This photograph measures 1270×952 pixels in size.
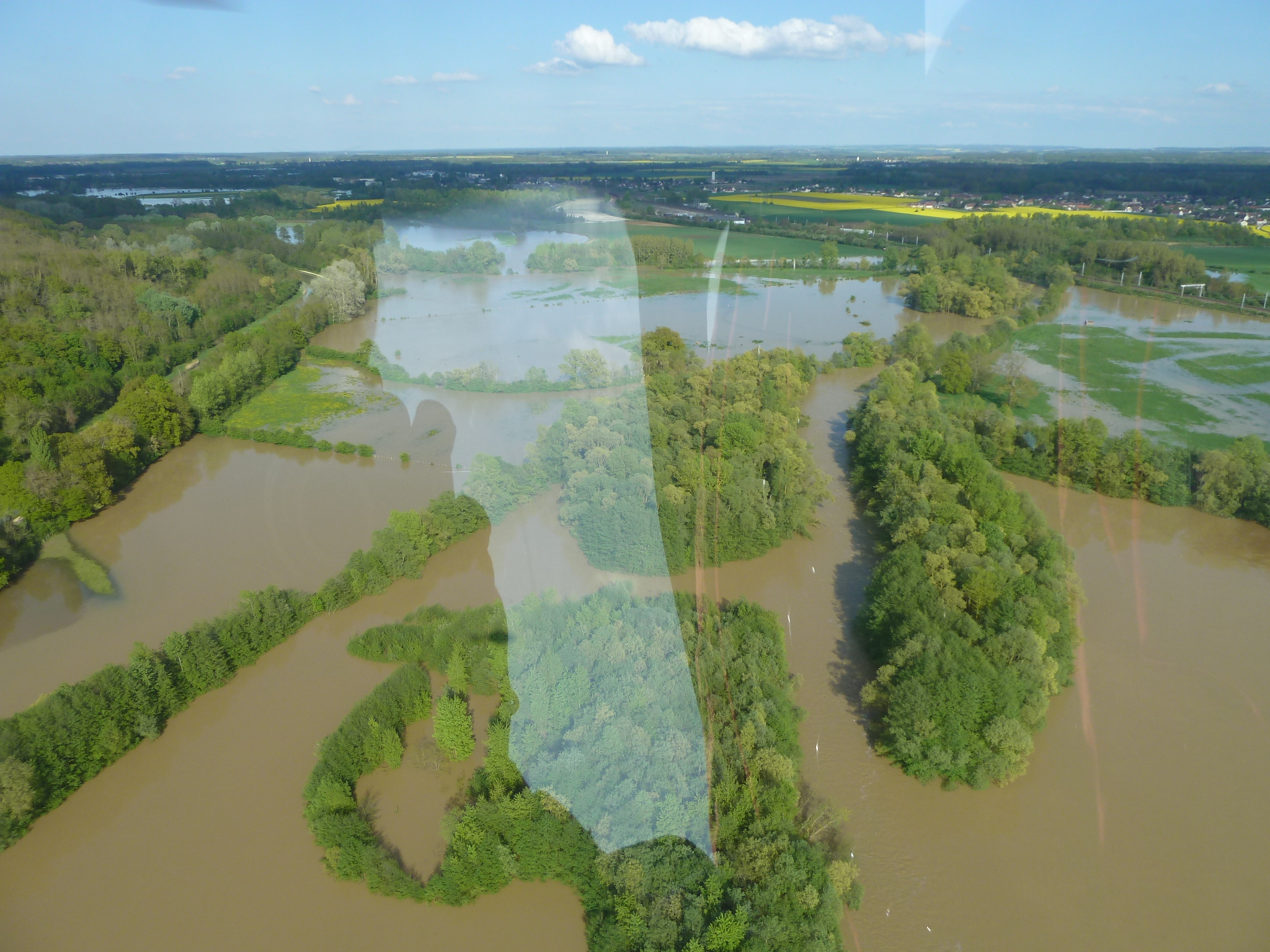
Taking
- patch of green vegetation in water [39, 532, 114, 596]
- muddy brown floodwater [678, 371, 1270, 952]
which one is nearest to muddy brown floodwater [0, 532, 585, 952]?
muddy brown floodwater [678, 371, 1270, 952]

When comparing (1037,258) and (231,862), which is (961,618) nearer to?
(231,862)

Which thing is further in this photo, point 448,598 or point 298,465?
point 298,465

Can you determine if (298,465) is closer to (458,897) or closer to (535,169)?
(458,897)

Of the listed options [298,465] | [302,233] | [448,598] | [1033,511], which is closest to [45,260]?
[302,233]

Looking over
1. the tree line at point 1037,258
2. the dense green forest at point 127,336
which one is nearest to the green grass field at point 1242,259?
the tree line at point 1037,258

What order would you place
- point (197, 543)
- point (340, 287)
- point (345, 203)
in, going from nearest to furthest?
point (197, 543), point (340, 287), point (345, 203)

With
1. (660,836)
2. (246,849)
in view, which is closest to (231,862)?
(246,849)
